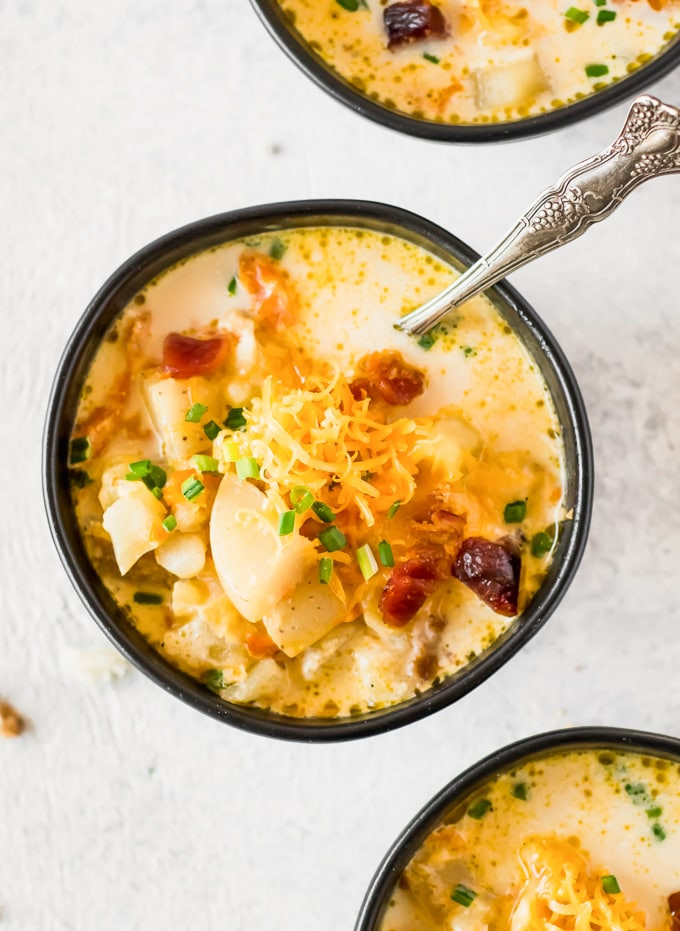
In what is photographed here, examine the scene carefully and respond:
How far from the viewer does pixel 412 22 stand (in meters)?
2.75

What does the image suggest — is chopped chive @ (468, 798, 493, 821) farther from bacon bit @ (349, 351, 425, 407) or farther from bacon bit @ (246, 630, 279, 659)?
bacon bit @ (349, 351, 425, 407)

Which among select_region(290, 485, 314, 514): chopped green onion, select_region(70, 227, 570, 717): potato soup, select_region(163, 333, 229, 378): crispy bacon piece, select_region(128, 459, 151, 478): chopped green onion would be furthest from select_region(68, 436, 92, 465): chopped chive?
select_region(290, 485, 314, 514): chopped green onion

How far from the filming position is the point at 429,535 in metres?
2.61

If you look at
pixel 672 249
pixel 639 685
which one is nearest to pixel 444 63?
pixel 672 249

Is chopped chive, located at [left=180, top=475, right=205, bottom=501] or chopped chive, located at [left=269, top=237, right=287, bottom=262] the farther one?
chopped chive, located at [left=269, top=237, right=287, bottom=262]

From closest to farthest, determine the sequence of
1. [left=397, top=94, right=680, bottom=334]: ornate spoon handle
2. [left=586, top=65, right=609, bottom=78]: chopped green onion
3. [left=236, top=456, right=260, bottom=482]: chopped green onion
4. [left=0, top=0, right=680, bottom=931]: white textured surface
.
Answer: [left=397, top=94, right=680, bottom=334]: ornate spoon handle → [left=236, top=456, right=260, bottom=482]: chopped green onion → [left=586, top=65, right=609, bottom=78]: chopped green onion → [left=0, top=0, right=680, bottom=931]: white textured surface

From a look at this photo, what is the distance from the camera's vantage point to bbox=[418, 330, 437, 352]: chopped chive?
105 inches

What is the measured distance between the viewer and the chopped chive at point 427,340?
8.79 feet

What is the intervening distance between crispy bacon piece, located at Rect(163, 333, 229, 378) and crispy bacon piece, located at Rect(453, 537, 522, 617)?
70cm

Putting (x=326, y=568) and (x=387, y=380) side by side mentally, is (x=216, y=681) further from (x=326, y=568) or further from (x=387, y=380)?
(x=387, y=380)

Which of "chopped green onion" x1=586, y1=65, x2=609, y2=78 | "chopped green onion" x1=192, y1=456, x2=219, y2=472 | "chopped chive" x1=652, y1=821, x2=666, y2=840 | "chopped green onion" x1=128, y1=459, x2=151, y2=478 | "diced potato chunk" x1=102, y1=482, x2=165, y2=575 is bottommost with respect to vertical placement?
"chopped chive" x1=652, y1=821, x2=666, y2=840

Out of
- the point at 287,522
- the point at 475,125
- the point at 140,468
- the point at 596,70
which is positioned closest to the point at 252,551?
the point at 287,522

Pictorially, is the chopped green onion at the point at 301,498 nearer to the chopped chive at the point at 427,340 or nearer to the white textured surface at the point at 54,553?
the chopped chive at the point at 427,340

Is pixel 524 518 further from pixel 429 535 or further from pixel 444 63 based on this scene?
pixel 444 63
